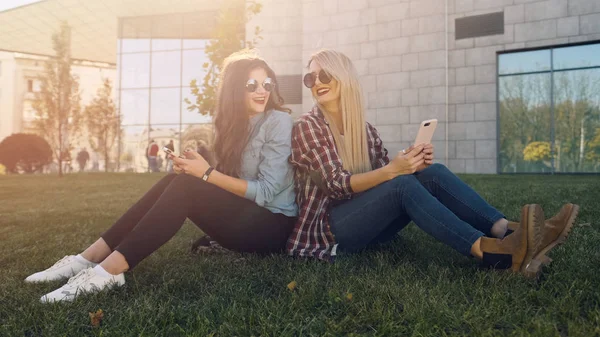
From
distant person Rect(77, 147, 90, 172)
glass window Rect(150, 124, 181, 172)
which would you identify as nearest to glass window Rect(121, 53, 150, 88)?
glass window Rect(150, 124, 181, 172)

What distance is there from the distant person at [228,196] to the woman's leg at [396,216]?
421mm

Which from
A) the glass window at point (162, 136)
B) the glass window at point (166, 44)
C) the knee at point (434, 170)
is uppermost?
the glass window at point (166, 44)

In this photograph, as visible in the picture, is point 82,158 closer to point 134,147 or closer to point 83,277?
point 134,147

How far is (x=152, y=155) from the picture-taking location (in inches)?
976

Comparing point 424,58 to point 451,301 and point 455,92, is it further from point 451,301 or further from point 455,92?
point 451,301

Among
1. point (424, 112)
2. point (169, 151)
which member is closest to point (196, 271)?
point (169, 151)

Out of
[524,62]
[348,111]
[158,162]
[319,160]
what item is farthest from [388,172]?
[158,162]

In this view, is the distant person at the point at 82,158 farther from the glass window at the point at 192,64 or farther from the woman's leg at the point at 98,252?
the woman's leg at the point at 98,252

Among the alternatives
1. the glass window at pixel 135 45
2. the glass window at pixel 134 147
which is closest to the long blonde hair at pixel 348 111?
the glass window at pixel 134 147

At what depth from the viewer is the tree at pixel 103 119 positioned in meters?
24.7

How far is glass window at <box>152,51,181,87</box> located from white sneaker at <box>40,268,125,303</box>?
2383 centimetres

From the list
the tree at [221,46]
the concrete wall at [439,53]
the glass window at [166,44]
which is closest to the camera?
the tree at [221,46]

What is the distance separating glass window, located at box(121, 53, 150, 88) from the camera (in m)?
25.9

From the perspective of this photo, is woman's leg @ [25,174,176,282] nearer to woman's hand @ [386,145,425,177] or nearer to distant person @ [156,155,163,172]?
woman's hand @ [386,145,425,177]
